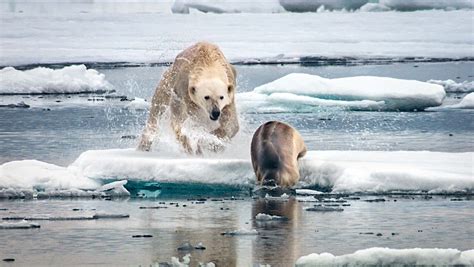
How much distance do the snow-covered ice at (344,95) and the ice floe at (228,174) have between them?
6.37 meters

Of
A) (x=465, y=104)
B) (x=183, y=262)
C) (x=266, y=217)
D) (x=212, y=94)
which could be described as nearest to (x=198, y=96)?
(x=212, y=94)

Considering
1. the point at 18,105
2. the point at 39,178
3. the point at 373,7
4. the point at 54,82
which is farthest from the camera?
the point at 373,7

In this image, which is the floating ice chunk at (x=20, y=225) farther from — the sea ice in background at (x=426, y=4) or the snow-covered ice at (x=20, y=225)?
the sea ice in background at (x=426, y=4)

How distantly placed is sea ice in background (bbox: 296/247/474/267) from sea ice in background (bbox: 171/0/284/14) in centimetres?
1611

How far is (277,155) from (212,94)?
0.93 meters

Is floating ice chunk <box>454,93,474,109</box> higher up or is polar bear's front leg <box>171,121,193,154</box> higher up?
floating ice chunk <box>454,93,474,109</box>

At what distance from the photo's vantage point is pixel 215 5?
2388 cm

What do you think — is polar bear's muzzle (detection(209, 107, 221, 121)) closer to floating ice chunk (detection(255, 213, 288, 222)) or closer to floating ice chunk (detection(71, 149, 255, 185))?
floating ice chunk (detection(71, 149, 255, 185))

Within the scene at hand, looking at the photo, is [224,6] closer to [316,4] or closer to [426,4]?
[316,4]

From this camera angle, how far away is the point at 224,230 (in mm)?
8500

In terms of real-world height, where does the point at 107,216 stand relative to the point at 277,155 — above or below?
below

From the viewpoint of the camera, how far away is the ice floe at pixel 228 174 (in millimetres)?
9727

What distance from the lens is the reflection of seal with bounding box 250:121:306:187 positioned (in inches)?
386

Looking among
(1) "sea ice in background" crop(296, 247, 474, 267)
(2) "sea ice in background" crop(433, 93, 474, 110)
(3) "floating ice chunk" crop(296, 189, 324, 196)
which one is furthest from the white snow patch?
(2) "sea ice in background" crop(433, 93, 474, 110)
